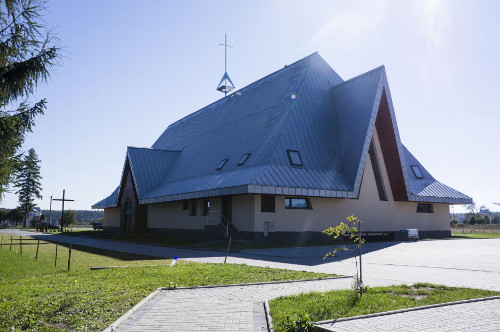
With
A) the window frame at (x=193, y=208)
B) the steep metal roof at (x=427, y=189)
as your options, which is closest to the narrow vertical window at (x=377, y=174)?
Result: the steep metal roof at (x=427, y=189)

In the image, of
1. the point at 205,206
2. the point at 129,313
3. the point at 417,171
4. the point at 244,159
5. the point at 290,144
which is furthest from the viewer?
the point at 417,171

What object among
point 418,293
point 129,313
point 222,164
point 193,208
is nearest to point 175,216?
point 193,208

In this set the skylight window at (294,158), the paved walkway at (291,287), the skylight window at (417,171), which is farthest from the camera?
the skylight window at (417,171)

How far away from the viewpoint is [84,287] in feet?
31.6

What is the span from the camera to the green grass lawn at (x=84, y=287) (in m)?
6.69

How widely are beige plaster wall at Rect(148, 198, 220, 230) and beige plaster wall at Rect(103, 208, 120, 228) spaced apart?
31.0 feet

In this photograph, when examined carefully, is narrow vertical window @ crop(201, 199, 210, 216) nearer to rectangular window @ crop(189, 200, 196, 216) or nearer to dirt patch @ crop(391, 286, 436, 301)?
rectangular window @ crop(189, 200, 196, 216)

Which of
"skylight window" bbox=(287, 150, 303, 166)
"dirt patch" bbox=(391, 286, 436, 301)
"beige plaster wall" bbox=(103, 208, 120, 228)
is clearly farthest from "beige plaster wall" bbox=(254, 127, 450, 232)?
"beige plaster wall" bbox=(103, 208, 120, 228)

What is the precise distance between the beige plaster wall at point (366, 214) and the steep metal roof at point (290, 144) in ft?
6.24

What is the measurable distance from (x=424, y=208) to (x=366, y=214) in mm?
8141

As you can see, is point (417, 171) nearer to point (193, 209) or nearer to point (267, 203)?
point (267, 203)

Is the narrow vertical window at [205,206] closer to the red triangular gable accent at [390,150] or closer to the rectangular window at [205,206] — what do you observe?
the rectangular window at [205,206]

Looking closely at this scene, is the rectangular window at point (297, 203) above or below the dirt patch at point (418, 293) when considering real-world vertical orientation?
above

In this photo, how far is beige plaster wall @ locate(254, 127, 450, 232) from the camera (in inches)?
1085
